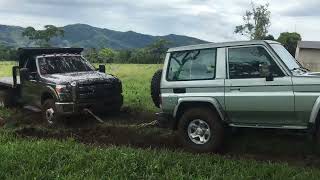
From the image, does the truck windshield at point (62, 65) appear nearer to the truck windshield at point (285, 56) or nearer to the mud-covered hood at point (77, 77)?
the mud-covered hood at point (77, 77)

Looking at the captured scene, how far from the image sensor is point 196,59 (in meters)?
9.91

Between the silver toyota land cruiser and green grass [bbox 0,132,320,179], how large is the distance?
2.98ft

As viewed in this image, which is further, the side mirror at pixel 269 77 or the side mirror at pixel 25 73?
the side mirror at pixel 25 73

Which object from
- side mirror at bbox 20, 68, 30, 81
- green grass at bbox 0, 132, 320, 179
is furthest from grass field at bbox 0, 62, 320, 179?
side mirror at bbox 20, 68, 30, 81

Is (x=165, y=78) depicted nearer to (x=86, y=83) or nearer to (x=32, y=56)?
(x=86, y=83)

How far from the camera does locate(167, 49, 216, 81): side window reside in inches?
385

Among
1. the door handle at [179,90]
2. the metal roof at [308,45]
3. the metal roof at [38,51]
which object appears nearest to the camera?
the door handle at [179,90]

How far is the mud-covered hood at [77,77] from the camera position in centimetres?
1373

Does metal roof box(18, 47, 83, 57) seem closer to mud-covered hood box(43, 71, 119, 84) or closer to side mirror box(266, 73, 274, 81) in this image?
mud-covered hood box(43, 71, 119, 84)

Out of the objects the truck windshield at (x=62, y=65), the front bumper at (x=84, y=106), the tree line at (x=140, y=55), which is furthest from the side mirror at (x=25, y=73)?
the tree line at (x=140, y=55)

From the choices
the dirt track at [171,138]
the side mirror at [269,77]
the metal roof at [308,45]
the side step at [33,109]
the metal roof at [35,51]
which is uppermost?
the metal roof at [308,45]

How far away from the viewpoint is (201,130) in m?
9.91

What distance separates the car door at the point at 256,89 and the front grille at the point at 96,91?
5.08 metres

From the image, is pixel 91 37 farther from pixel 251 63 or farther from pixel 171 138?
pixel 251 63
